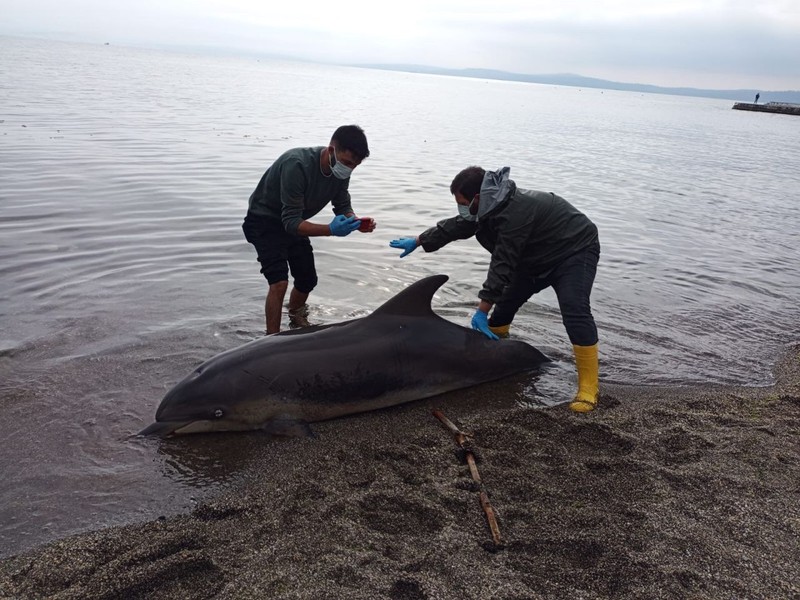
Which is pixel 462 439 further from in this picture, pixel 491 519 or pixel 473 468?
pixel 491 519

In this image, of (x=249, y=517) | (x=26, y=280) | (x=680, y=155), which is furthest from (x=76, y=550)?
(x=680, y=155)

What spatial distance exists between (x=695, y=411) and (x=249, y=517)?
439cm

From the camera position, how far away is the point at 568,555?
3.89 meters

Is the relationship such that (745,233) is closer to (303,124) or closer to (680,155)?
(680,155)

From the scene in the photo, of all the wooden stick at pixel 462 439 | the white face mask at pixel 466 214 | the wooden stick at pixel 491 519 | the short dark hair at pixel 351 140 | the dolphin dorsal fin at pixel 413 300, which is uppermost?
the short dark hair at pixel 351 140

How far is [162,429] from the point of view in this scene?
209 inches

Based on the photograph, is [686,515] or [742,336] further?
[742,336]

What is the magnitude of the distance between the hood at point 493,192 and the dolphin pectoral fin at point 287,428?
8.52ft

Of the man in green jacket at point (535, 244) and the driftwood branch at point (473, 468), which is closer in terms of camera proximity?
the driftwood branch at point (473, 468)

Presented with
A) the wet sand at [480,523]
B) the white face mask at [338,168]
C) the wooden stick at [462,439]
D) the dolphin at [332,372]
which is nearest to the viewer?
the wet sand at [480,523]

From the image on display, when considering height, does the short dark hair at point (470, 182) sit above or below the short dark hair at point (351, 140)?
below

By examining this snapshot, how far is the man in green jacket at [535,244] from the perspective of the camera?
20.0ft

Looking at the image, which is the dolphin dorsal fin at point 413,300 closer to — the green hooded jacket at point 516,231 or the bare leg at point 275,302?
the green hooded jacket at point 516,231

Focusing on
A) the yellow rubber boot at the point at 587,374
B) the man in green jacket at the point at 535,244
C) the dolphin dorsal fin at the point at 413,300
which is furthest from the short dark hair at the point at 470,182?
the yellow rubber boot at the point at 587,374
